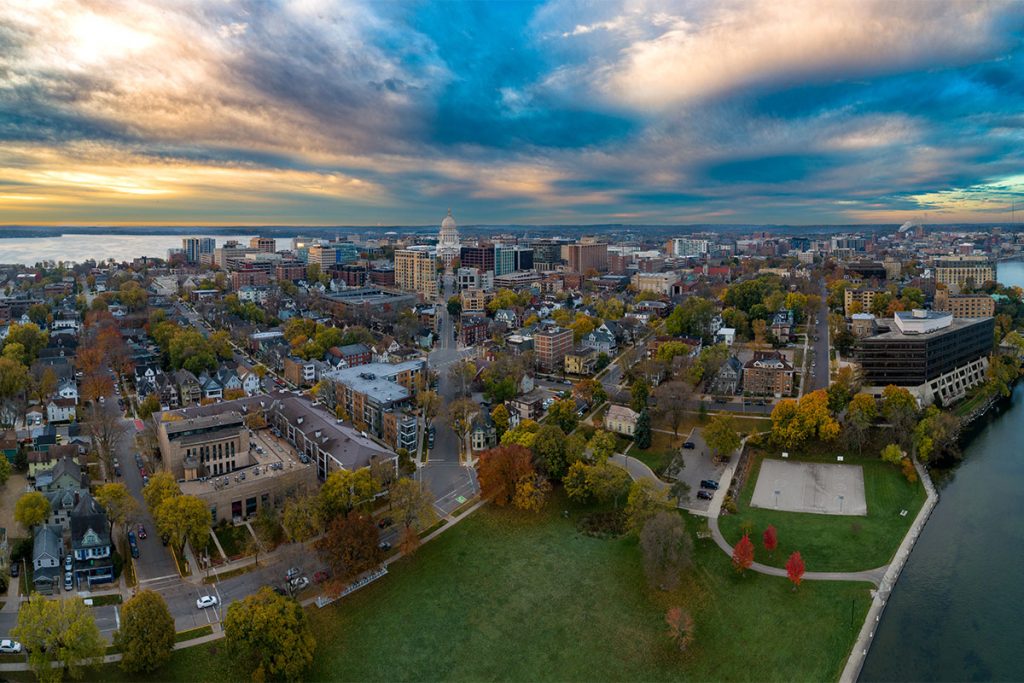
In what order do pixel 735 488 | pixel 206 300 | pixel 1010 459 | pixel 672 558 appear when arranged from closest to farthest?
pixel 672 558
pixel 735 488
pixel 1010 459
pixel 206 300

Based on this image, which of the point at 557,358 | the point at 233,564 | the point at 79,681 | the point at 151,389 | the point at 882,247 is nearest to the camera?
the point at 79,681

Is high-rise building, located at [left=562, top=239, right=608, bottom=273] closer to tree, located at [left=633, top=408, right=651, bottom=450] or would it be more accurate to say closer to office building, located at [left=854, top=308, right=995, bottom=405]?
office building, located at [left=854, top=308, right=995, bottom=405]

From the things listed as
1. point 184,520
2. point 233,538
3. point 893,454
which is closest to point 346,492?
point 233,538

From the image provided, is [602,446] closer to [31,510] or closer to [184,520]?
[184,520]

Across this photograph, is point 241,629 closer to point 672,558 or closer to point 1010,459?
point 672,558

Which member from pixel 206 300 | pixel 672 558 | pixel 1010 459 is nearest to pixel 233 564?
pixel 672 558

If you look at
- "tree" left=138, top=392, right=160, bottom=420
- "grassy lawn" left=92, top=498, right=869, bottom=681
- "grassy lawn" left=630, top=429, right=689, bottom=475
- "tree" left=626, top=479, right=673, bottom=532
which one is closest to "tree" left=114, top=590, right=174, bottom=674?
"grassy lawn" left=92, top=498, right=869, bottom=681
